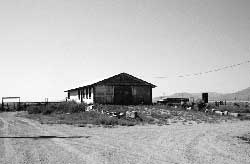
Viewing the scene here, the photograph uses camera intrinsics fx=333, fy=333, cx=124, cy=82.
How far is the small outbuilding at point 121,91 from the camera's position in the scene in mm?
40219

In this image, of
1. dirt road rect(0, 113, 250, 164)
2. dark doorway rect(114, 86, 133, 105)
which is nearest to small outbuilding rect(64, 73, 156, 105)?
dark doorway rect(114, 86, 133, 105)

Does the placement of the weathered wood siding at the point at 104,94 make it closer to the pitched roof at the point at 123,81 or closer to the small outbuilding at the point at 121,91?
the small outbuilding at the point at 121,91

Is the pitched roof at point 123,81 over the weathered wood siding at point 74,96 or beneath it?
over

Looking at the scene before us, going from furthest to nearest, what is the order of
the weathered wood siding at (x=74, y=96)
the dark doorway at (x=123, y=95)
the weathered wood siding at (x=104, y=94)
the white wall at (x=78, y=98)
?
the weathered wood siding at (x=74, y=96)
the white wall at (x=78, y=98)
the dark doorway at (x=123, y=95)
the weathered wood siding at (x=104, y=94)

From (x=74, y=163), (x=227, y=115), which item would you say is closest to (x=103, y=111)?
(x=227, y=115)

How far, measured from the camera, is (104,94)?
40406 millimetres

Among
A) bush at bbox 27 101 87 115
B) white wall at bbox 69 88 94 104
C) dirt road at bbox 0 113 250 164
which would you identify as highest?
white wall at bbox 69 88 94 104

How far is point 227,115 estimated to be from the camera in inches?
1251

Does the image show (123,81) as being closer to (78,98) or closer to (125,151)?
(78,98)

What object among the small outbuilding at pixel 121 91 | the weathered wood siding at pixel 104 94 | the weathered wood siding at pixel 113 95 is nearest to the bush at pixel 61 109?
the weathered wood siding at pixel 104 94

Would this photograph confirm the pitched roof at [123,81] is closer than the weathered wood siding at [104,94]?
No

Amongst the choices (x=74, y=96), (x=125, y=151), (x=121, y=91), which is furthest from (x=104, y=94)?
(x=125, y=151)

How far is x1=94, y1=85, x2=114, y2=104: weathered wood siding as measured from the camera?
40.0 meters

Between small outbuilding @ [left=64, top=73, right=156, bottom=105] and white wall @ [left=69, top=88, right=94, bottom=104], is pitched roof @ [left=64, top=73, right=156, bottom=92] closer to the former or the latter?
small outbuilding @ [left=64, top=73, right=156, bottom=105]
